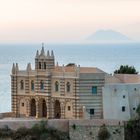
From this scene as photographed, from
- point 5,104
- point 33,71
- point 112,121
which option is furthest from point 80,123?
point 5,104

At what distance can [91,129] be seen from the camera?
5441cm

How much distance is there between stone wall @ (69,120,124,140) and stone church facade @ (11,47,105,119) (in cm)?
233

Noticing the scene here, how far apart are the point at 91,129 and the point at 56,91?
18.1 feet

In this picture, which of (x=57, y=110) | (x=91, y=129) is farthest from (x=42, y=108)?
(x=91, y=129)

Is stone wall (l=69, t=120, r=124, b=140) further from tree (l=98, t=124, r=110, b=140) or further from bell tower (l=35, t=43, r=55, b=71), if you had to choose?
bell tower (l=35, t=43, r=55, b=71)

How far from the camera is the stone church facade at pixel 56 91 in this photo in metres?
57.2

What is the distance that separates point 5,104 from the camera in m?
84.0

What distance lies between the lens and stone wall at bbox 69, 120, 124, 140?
2138 inches

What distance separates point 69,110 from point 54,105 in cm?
155

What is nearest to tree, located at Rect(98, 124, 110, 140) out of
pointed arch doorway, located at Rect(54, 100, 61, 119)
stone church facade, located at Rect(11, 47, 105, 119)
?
stone church facade, located at Rect(11, 47, 105, 119)

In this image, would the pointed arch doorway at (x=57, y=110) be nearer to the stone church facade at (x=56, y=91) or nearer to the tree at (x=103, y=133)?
the stone church facade at (x=56, y=91)

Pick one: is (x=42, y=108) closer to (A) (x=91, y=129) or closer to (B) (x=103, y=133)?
(A) (x=91, y=129)

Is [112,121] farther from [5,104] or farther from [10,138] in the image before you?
[5,104]

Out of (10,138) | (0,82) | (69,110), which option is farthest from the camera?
(0,82)
